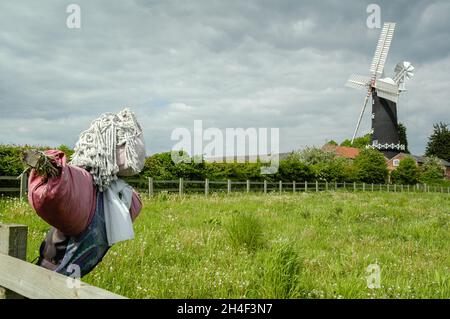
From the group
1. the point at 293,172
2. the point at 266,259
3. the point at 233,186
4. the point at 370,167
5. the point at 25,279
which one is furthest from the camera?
the point at 370,167

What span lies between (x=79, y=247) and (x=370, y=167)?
44577mm

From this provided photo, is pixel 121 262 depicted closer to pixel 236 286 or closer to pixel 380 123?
pixel 236 286

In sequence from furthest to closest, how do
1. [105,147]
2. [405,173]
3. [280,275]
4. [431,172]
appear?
[431,172]
[405,173]
[280,275]
[105,147]

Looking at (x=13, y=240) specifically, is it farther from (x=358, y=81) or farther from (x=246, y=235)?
(x=358, y=81)

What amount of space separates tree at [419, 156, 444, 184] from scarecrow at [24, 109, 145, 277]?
60912mm

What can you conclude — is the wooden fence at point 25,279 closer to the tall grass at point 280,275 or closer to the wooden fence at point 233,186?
the tall grass at point 280,275

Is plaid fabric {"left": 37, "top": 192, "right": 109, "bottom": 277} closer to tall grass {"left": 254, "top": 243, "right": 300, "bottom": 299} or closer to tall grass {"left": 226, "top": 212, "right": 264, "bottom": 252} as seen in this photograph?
tall grass {"left": 254, "top": 243, "right": 300, "bottom": 299}

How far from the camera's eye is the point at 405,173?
51844 millimetres

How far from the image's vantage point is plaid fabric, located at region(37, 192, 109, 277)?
2.22m

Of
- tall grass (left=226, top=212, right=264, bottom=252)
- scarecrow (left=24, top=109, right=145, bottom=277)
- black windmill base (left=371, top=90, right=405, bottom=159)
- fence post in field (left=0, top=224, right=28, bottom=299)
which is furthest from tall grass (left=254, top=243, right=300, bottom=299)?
black windmill base (left=371, top=90, right=405, bottom=159)

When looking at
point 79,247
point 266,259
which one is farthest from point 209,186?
point 79,247

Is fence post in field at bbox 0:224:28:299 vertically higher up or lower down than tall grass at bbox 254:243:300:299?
higher up
